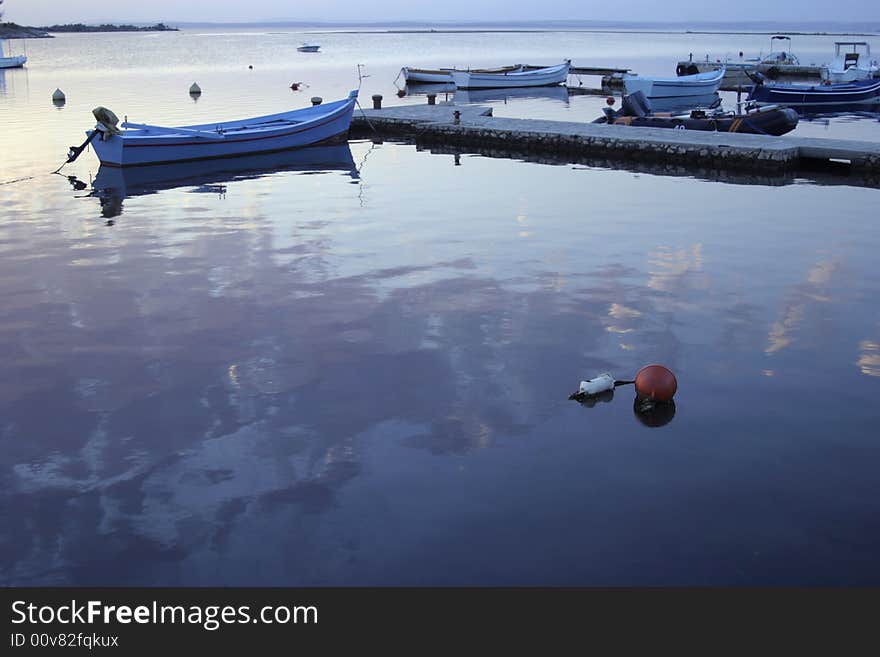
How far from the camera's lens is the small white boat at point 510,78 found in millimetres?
54719

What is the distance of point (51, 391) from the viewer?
28.1ft

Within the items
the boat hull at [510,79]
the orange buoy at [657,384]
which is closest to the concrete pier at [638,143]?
the orange buoy at [657,384]

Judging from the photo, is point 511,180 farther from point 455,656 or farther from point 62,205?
point 455,656

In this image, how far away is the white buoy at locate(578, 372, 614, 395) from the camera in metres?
8.24

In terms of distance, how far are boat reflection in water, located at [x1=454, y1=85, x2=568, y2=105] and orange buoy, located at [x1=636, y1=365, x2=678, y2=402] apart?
41.7 m

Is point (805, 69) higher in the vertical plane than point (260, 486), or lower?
higher

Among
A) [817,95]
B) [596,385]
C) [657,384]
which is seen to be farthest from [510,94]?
[657,384]

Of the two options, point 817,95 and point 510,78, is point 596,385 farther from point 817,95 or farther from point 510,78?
point 510,78

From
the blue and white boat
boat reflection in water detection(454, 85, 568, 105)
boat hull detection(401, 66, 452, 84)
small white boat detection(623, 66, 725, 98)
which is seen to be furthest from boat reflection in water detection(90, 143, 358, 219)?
boat hull detection(401, 66, 452, 84)

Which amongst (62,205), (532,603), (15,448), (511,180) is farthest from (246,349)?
(511,180)

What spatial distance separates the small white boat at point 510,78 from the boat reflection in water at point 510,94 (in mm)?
279

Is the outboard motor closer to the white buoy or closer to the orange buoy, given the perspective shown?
the white buoy

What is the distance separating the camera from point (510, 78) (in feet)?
186

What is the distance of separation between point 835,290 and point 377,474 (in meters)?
7.73
